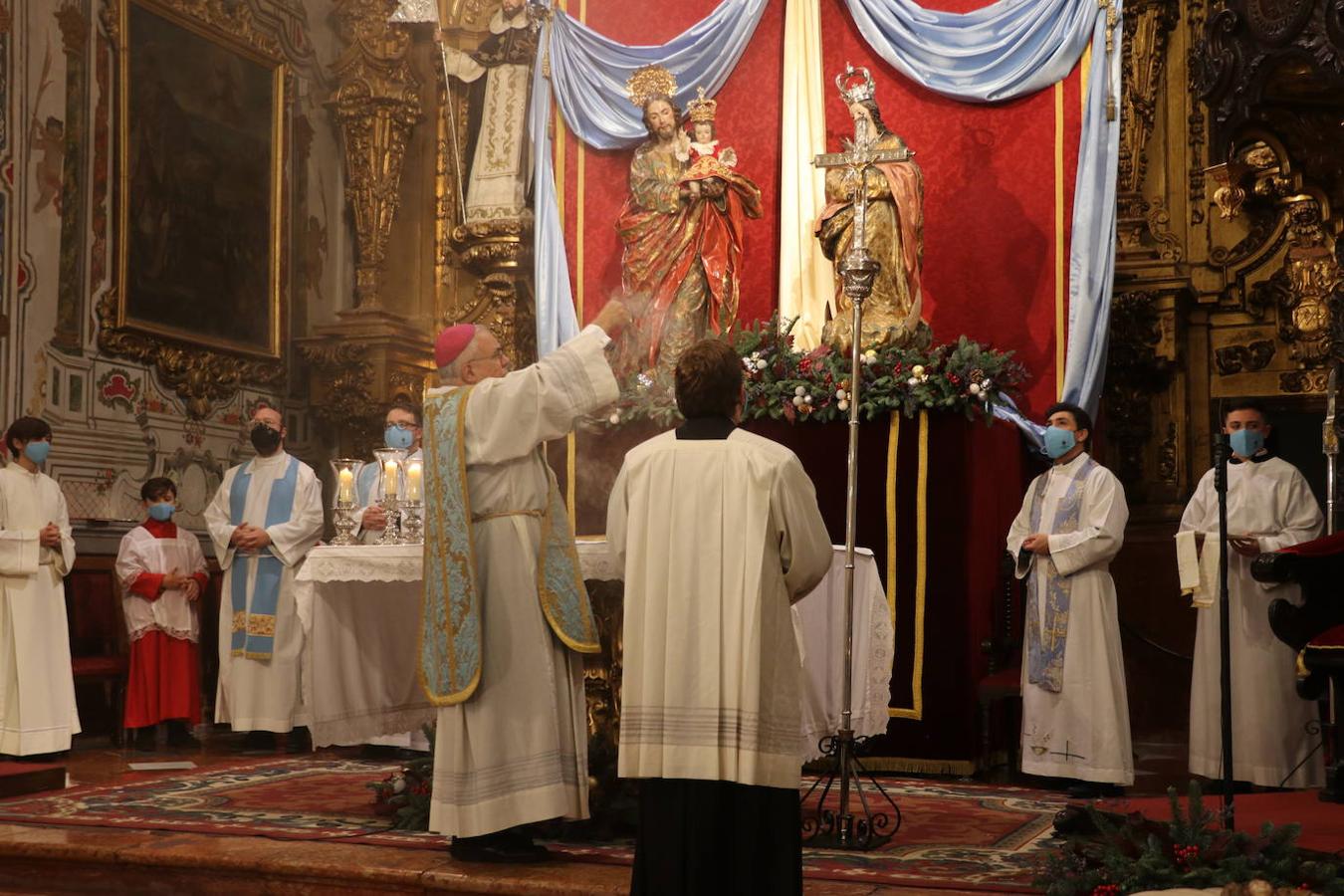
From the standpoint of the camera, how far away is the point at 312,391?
1127 centimetres

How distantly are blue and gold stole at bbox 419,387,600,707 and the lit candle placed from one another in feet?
3.43

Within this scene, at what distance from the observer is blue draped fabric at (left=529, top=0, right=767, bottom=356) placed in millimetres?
10000

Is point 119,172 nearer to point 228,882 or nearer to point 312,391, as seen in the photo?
point 312,391

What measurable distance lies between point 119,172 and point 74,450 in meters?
1.81

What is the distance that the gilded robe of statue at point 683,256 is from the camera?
922 cm

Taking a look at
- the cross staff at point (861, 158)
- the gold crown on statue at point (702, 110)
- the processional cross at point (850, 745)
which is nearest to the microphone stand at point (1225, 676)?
the processional cross at point (850, 745)

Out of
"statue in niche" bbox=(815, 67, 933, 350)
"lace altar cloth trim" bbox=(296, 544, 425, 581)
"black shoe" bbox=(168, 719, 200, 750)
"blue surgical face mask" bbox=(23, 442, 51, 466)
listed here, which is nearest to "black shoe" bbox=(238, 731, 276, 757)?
"black shoe" bbox=(168, 719, 200, 750)

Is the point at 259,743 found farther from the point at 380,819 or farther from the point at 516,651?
the point at 516,651

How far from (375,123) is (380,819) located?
21.8 feet

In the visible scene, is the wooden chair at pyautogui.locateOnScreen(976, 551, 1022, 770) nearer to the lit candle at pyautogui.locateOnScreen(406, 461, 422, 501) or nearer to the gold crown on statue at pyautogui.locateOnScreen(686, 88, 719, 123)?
the lit candle at pyautogui.locateOnScreen(406, 461, 422, 501)

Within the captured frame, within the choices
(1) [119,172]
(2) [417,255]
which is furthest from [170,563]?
(2) [417,255]

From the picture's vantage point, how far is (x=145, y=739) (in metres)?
9.04

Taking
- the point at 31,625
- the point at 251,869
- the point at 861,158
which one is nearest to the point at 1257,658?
the point at 861,158

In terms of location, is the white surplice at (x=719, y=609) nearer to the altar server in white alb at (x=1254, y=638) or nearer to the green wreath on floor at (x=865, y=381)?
the green wreath on floor at (x=865, y=381)
